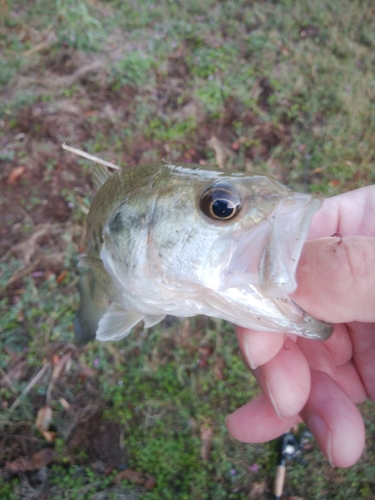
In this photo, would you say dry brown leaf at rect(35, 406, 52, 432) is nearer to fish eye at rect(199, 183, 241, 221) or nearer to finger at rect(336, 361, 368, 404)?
finger at rect(336, 361, 368, 404)

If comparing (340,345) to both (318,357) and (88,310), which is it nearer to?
(318,357)

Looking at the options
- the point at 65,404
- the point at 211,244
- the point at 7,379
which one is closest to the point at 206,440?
the point at 65,404

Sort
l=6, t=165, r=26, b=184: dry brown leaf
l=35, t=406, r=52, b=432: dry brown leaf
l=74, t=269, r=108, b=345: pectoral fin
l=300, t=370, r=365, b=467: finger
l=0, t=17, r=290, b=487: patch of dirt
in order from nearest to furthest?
1. l=300, t=370, r=365, b=467: finger
2. l=74, t=269, r=108, b=345: pectoral fin
3. l=35, t=406, r=52, b=432: dry brown leaf
4. l=0, t=17, r=290, b=487: patch of dirt
5. l=6, t=165, r=26, b=184: dry brown leaf

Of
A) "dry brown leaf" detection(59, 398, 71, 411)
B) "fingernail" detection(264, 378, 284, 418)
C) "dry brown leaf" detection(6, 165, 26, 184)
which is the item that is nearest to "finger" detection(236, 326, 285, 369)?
"fingernail" detection(264, 378, 284, 418)

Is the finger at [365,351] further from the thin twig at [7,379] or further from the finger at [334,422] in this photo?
the thin twig at [7,379]

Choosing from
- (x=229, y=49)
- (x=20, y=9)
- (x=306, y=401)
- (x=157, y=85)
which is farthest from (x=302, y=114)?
(x=20, y=9)

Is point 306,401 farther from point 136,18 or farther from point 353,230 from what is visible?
point 136,18
